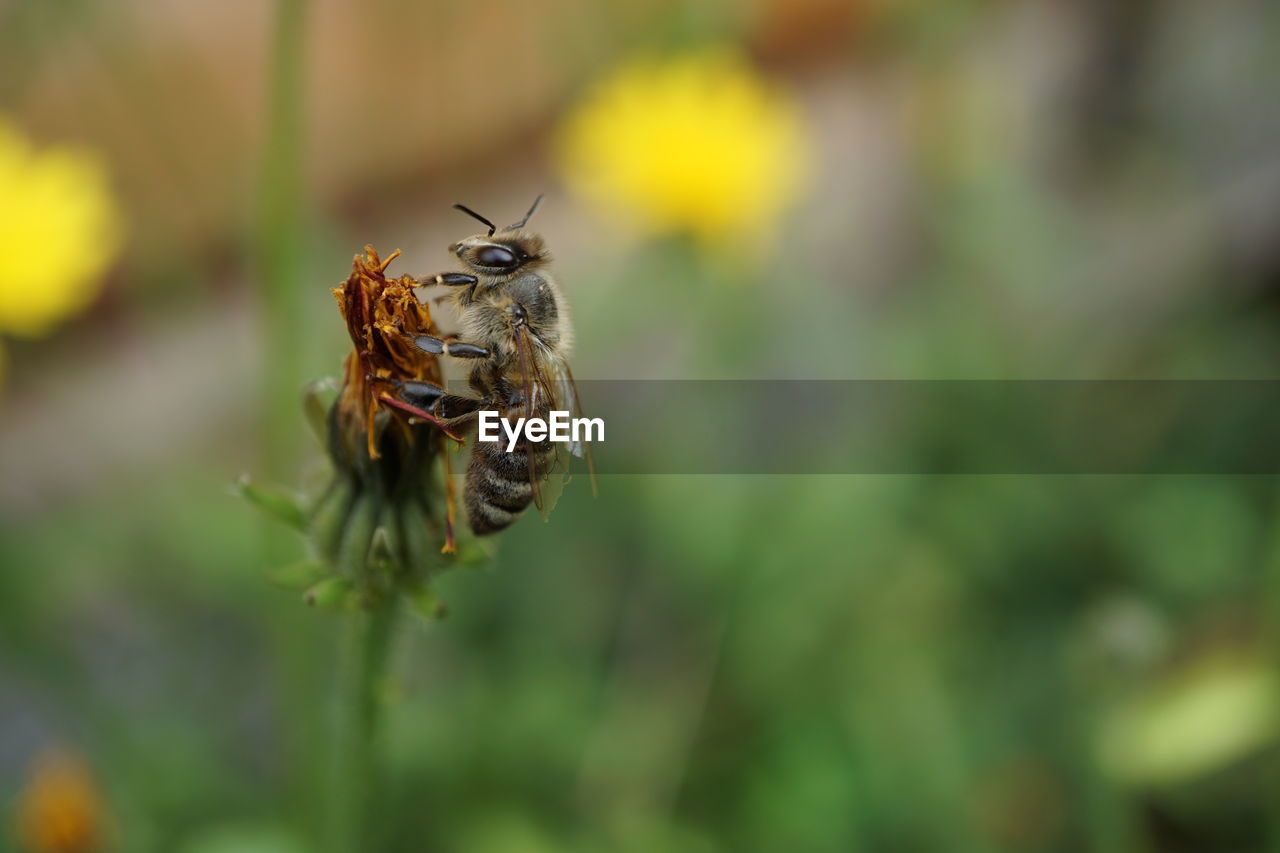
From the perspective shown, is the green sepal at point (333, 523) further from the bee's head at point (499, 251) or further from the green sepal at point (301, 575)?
the bee's head at point (499, 251)

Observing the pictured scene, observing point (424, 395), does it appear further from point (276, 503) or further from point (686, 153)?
point (686, 153)

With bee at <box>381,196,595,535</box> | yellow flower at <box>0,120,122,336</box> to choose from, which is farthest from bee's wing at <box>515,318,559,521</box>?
yellow flower at <box>0,120,122,336</box>

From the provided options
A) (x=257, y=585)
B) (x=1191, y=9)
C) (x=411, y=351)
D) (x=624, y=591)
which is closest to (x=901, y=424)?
(x=624, y=591)

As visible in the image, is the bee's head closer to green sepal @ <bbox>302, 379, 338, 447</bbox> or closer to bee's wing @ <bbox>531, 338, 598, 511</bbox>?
bee's wing @ <bbox>531, 338, 598, 511</bbox>

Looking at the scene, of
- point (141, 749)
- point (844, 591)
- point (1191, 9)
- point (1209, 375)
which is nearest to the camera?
point (141, 749)

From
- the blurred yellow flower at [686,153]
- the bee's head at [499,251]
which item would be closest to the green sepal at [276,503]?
the bee's head at [499,251]

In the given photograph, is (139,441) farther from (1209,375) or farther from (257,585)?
(1209,375)
